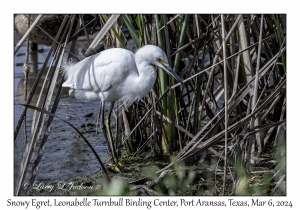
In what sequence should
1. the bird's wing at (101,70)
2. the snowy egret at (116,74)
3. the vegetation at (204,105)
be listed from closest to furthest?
the vegetation at (204,105) < the snowy egret at (116,74) < the bird's wing at (101,70)

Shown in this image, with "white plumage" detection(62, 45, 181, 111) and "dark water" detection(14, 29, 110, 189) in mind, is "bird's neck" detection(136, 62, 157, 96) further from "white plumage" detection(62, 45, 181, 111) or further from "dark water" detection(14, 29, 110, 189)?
"dark water" detection(14, 29, 110, 189)

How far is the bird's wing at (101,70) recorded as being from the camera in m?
4.24

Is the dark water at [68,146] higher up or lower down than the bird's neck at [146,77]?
lower down

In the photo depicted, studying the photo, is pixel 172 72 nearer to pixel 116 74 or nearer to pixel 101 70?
pixel 116 74

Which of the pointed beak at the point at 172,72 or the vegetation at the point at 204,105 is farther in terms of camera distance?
the pointed beak at the point at 172,72

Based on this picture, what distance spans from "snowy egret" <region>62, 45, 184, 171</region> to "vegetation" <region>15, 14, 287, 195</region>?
0.14 metres

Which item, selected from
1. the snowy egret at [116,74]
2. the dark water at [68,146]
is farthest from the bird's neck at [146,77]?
the dark water at [68,146]

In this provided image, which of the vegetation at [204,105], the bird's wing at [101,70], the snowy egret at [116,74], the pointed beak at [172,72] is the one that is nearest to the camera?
the vegetation at [204,105]

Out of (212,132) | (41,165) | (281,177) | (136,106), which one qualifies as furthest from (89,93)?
(281,177)

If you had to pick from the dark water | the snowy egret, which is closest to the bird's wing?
the snowy egret

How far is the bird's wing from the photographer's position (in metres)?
4.24

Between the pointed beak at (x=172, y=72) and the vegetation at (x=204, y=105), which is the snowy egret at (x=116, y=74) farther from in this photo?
the vegetation at (x=204, y=105)

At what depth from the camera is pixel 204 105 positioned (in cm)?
429

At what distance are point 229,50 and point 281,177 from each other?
53.1 inches
